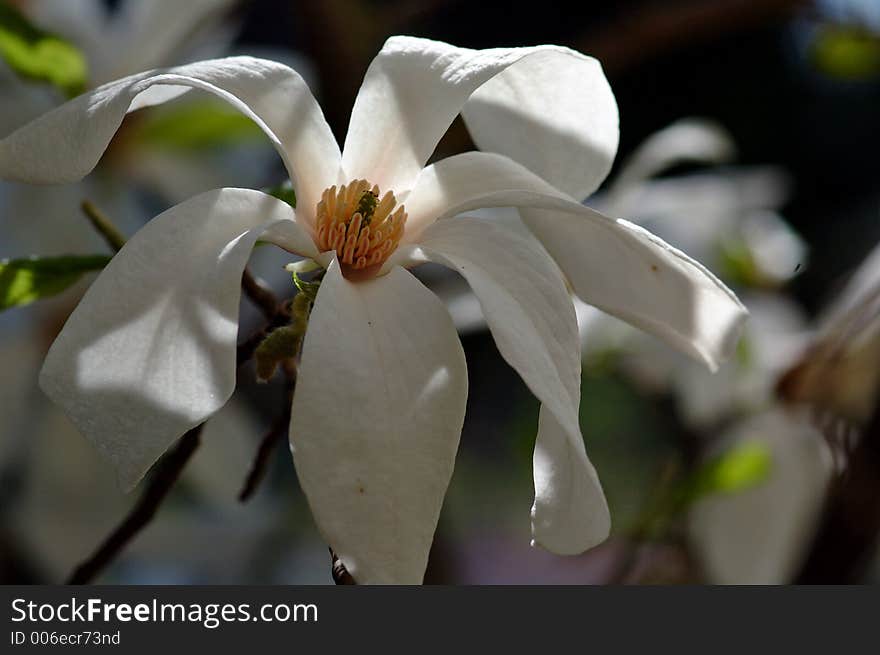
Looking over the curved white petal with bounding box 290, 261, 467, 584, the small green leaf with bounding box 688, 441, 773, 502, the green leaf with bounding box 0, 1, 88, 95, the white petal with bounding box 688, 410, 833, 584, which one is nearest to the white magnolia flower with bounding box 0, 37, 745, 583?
the curved white petal with bounding box 290, 261, 467, 584

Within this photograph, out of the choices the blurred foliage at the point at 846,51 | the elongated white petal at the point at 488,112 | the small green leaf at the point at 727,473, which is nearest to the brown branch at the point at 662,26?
the blurred foliage at the point at 846,51

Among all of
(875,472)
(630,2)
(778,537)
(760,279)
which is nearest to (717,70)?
(630,2)

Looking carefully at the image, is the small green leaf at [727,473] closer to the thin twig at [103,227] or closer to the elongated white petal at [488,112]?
the elongated white petal at [488,112]

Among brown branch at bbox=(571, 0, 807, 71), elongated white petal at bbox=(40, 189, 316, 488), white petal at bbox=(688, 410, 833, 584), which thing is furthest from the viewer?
brown branch at bbox=(571, 0, 807, 71)

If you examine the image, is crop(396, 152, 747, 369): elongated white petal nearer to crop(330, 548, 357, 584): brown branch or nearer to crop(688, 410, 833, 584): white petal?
crop(330, 548, 357, 584): brown branch

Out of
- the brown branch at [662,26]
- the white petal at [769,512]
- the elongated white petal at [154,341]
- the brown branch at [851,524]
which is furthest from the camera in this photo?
the brown branch at [662,26]

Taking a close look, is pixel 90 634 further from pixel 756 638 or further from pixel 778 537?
pixel 778 537

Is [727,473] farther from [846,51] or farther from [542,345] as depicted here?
[846,51]
